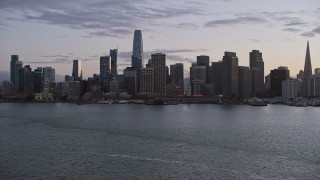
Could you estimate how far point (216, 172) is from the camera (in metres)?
35.8

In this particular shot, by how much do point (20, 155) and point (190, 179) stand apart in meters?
19.8

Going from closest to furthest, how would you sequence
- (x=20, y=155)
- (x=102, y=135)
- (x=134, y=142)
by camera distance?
(x=20, y=155), (x=134, y=142), (x=102, y=135)

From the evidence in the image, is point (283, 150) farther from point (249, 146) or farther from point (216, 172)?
point (216, 172)

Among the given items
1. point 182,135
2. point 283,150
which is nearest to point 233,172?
point 283,150

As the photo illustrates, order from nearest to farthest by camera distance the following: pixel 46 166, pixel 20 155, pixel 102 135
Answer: pixel 46 166 < pixel 20 155 < pixel 102 135

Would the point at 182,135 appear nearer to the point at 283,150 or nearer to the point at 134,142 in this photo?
the point at 134,142

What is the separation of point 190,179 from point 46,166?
1346 centimetres

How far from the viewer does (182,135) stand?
203 feet

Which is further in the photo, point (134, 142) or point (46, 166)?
point (134, 142)

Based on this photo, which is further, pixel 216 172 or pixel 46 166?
pixel 46 166

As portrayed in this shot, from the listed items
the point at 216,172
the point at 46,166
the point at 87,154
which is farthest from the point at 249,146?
the point at 46,166

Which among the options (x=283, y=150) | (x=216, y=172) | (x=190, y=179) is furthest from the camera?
(x=283, y=150)

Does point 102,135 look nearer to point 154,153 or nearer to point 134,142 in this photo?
point 134,142

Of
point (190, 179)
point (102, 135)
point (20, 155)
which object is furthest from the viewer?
point (102, 135)
